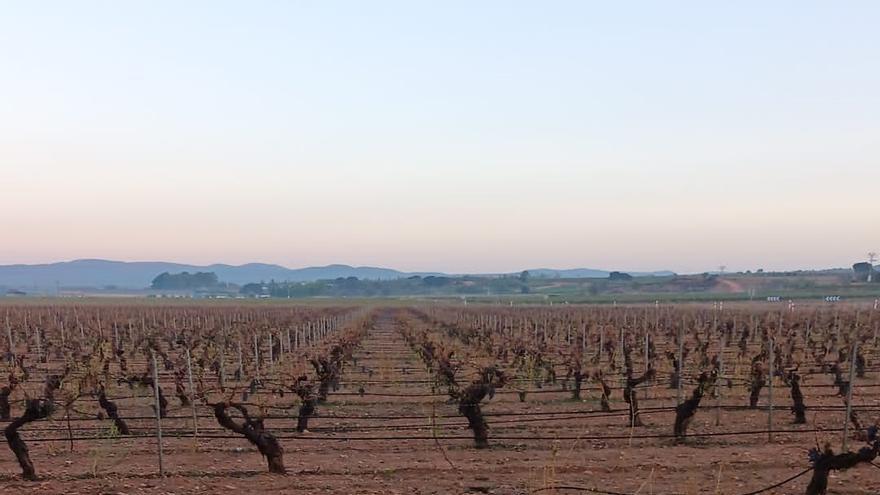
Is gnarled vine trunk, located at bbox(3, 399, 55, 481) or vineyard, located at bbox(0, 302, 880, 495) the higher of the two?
gnarled vine trunk, located at bbox(3, 399, 55, 481)

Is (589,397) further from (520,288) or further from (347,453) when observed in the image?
(520,288)

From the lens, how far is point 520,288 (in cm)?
15900

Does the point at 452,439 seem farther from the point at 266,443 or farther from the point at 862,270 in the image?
the point at 862,270

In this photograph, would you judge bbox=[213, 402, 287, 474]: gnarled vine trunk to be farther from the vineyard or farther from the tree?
the tree

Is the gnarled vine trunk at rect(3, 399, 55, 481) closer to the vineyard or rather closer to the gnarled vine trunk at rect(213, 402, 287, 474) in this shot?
the vineyard

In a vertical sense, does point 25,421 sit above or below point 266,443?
above

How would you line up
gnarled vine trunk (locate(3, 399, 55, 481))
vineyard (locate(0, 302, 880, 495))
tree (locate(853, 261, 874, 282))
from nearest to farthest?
vineyard (locate(0, 302, 880, 495))
gnarled vine trunk (locate(3, 399, 55, 481))
tree (locate(853, 261, 874, 282))

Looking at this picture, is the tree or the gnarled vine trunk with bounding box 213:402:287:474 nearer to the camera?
the gnarled vine trunk with bounding box 213:402:287:474

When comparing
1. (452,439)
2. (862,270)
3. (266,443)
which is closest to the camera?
(266,443)

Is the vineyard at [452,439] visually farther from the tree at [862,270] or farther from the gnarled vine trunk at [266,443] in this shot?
the tree at [862,270]

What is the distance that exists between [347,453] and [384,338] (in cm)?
2758

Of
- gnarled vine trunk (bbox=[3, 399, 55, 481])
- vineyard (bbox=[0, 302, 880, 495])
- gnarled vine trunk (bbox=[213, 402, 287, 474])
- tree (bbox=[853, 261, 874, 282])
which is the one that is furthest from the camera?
tree (bbox=[853, 261, 874, 282])

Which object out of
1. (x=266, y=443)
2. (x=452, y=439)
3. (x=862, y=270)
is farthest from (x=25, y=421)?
(x=862, y=270)

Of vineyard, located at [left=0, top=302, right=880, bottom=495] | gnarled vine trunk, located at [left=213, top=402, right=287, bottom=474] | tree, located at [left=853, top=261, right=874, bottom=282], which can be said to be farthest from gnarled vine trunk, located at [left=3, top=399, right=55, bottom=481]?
tree, located at [left=853, top=261, right=874, bottom=282]
